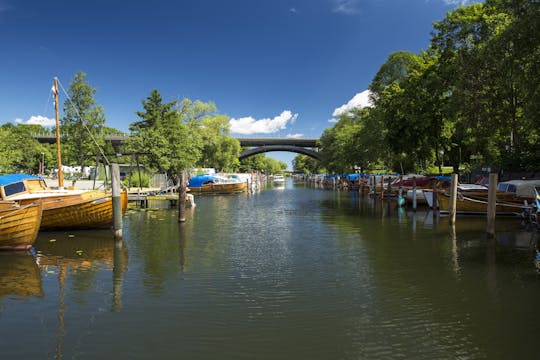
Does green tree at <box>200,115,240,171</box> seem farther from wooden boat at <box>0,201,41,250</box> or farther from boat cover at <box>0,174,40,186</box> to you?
wooden boat at <box>0,201,41,250</box>

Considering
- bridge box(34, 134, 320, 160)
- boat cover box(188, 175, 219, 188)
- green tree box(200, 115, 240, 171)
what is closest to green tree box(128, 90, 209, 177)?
boat cover box(188, 175, 219, 188)

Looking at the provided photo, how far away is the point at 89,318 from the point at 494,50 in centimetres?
2347

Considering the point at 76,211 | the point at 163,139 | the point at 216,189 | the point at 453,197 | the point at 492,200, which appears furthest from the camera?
the point at 216,189

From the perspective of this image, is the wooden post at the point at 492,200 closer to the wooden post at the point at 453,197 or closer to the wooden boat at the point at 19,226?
the wooden post at the point at 453,197

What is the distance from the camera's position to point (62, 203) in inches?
792

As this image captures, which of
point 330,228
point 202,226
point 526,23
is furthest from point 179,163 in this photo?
point 526,23

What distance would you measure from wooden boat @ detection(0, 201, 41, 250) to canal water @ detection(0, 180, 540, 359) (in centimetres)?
51

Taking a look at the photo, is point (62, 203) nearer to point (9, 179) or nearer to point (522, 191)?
point (9, 179)

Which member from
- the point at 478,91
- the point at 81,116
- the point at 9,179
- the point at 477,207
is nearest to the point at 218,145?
the point at 81,116

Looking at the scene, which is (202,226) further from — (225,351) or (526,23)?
(526,23)

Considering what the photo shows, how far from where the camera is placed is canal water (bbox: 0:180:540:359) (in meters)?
7.99

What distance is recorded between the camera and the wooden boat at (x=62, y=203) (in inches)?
775

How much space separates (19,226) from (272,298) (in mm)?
11163

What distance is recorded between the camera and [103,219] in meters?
21.4
